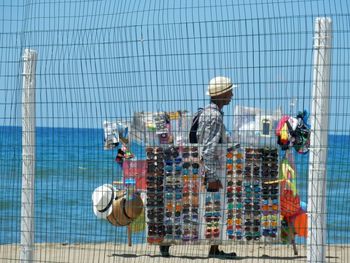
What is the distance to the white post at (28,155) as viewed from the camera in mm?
6625

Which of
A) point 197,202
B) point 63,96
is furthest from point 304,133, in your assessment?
point 63,96

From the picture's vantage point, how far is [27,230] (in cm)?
674

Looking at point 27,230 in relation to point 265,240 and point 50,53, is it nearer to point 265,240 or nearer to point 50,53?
point 50,53

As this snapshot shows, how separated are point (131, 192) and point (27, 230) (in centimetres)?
100

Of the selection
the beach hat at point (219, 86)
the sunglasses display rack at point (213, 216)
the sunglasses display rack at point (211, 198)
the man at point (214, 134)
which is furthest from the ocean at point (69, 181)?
the beach hat at point (219, 86)

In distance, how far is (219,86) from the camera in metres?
6.43

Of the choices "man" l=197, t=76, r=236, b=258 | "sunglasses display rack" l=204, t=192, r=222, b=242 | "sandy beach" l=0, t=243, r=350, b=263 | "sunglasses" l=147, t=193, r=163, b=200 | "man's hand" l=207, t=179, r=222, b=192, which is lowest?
"sandy beach" l=0, t=243, r=350, b=263

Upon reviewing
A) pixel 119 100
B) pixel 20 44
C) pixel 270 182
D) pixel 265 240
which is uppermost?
pixel 20 44

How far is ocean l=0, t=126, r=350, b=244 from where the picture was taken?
6148mm

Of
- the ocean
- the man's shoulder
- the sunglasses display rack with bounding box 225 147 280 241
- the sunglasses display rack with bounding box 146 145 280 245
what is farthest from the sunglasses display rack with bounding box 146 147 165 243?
the sunglasses display rack with bounding box 225 147 280 241

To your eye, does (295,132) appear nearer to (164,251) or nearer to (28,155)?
(164,251)

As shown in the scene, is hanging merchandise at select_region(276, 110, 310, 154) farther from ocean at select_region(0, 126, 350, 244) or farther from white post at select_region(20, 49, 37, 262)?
white post at select_region(20, 49, 37, 262)

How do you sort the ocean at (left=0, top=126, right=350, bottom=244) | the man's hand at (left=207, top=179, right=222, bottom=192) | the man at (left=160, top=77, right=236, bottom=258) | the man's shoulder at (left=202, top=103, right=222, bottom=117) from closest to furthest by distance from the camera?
the ocean at (left=0, top=126, right=350, bottom=244) < the man at (left=160, top=77, right=236, bottom=258) < the man's hand at (left=207, top=179, right=222, bottom=192) < the man's shoulder at (left=202, top=103, right=222, bottom=117)

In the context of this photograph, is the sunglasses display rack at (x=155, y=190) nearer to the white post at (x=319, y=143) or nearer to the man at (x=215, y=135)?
the man at (x=215, y=135)
